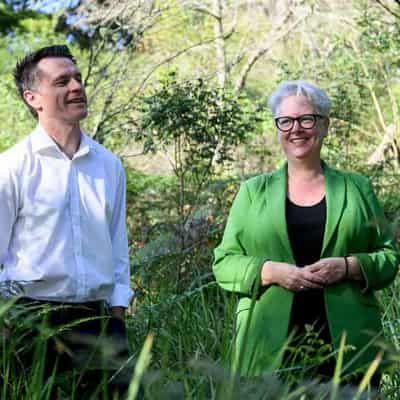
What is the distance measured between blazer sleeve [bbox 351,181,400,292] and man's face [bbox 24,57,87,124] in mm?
1248

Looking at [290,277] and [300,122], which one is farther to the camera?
[300,122]

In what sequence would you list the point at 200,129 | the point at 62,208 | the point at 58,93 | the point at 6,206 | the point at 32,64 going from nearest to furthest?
the point at 6,206 < the point at 62,208 < the point at 58,93 < the point at 32,64 < the point at 200,129

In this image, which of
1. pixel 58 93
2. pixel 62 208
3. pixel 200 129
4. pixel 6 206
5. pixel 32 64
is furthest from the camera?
pixel 200 129

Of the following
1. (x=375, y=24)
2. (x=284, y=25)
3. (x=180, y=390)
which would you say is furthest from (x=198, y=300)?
(x=284, y=25)

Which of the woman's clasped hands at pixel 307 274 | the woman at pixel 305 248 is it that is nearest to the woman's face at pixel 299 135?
the woman at pixel 305 248

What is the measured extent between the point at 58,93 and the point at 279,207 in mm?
1007

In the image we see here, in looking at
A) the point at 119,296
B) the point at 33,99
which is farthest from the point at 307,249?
the point at 33,99

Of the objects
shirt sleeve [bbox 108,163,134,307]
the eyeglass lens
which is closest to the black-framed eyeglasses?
the eyeglass lens

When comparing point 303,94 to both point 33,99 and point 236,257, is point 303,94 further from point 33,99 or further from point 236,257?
point 33,99

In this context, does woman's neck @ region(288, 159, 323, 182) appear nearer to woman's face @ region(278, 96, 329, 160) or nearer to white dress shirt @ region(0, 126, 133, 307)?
woman's face @ region(278, 96, 329, 160)

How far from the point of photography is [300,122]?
12.3 ft

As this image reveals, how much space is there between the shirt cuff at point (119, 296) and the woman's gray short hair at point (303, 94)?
38.0 inches

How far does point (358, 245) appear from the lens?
3.69m

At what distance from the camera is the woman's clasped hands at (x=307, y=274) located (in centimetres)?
346
